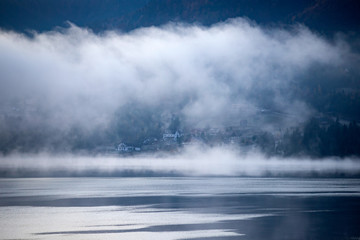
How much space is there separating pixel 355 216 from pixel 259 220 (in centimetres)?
852

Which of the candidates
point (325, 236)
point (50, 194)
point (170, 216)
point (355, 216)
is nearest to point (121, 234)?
point (170, 216)

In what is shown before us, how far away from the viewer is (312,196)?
59156 mm

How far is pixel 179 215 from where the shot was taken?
42531mm

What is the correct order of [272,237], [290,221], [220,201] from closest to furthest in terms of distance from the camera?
[272,237]
[290,221]
[220,201]

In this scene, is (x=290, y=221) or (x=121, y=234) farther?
(x=290, y=221)

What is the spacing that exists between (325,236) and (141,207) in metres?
20.6

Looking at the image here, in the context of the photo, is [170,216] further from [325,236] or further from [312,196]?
[312,196]

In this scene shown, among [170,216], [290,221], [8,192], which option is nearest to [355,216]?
[290,221]

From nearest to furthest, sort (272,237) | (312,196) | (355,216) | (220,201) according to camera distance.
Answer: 1. (272,237)
2. (355,216)
3. (220,201)
4. (312,196)

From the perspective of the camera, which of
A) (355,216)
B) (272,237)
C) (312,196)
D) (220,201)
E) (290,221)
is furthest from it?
(312,196)

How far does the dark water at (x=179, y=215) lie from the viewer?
33.6m

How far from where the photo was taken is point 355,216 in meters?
41.4

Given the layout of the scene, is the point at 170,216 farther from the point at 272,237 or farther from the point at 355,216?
the point at 355,216

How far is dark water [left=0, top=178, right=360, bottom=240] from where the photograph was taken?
33.6 meters
